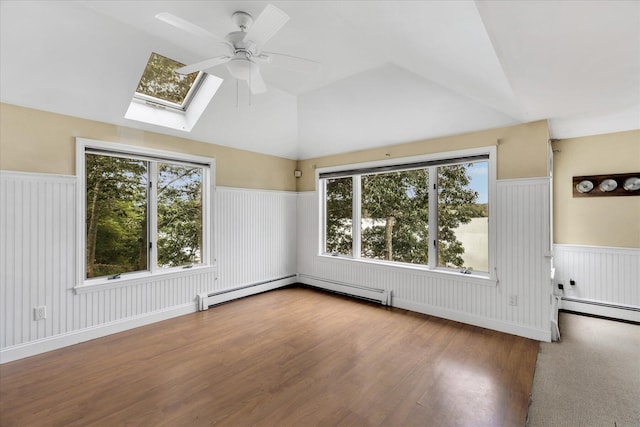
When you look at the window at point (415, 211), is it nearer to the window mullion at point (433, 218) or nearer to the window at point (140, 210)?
the window mullion at point (433, 218)

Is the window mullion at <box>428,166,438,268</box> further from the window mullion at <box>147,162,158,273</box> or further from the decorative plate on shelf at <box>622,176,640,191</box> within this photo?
the window mullion at <box>147,162,158,273</box>

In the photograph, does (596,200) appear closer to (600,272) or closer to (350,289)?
(600,272)

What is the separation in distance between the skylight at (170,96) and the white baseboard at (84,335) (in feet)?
7.86

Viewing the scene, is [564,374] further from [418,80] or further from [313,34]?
[313,34]

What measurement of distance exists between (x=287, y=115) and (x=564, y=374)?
4.33m

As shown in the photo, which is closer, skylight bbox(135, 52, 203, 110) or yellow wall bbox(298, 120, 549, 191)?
yellow wall bbox(298, 120, 549, 191)

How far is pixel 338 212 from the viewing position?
5.12 meters

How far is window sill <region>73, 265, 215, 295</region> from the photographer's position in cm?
314

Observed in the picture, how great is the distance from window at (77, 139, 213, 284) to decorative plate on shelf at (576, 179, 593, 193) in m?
5.13

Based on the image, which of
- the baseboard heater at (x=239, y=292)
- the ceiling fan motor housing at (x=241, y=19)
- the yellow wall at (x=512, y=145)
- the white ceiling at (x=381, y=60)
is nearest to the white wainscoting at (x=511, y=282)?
the yellow wall at (x=512, y=145)

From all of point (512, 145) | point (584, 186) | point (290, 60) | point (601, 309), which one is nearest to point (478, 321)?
point (601, 309)

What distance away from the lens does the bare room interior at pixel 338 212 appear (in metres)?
2.05

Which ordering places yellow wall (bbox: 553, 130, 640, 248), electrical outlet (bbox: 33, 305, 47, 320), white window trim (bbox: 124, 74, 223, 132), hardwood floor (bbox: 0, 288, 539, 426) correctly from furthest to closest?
yellow wall (bbox: 553, 130, 640, 248)
white window trim (bbox: 124, 74, 223, 132)
electrical outlet (bbox: 33, 305, 47, 320)
hardwood floor (bbox: 0, 288, 539, 426)

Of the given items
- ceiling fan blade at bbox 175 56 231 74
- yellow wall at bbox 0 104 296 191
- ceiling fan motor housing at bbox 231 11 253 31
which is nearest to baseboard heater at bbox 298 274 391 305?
yellow wall at bbox 0 104 296 191
